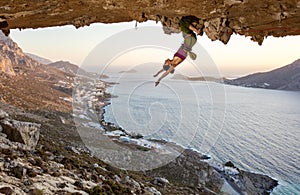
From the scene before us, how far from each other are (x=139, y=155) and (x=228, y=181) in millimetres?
8318

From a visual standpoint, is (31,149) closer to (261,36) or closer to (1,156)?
(1,156)

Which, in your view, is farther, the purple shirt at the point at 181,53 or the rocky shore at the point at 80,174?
→ the rocky shore at the point at 80,174

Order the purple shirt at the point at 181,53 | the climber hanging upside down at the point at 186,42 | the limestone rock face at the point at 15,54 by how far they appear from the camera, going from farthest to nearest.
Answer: the limestone rock face at the point at 15,54 → the purple shirt at the point at 181,53 → the climber hanging upside down at the point at 186,42

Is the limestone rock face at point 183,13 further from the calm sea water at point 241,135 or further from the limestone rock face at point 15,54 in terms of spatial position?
the limestone rock face at point 15,54

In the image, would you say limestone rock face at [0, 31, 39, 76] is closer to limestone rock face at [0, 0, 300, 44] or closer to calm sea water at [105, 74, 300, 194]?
calm sea water at [105, 74, 300, 194]

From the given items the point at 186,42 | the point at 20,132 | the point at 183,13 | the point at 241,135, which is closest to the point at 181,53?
the point at 186,42

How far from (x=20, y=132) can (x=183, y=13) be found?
12061 mm

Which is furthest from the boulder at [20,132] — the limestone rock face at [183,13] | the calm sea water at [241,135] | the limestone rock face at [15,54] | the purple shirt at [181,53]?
the limestone rock face at [15,54]

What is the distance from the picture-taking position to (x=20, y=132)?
13891 mm

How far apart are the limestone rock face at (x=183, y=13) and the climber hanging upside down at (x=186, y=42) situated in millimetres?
159

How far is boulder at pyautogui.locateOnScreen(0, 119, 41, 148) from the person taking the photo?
13850 millimetres

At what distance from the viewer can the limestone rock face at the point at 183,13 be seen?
377 cm

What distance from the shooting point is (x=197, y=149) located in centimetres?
3625

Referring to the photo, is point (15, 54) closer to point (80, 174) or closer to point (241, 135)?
point (241, 135)
